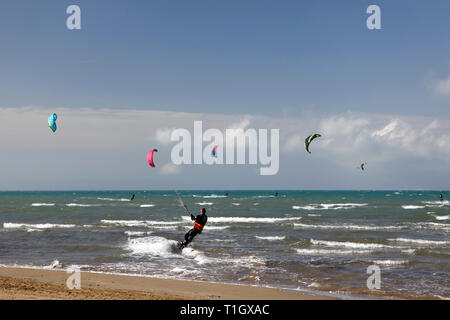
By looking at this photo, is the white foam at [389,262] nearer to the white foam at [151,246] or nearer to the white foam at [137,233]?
the white foam at [151,246]

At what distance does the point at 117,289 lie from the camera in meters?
11.0

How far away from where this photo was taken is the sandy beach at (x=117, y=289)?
9570 mm

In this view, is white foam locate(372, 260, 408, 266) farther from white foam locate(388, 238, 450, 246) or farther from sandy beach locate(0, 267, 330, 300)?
sandy beach locate(0, 267, 330, 300)

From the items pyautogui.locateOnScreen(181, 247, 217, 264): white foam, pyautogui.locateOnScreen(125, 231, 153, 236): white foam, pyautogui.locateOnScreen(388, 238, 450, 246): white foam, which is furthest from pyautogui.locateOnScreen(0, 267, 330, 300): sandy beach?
pyautogui.locateOnScreen(388, 238, 450, 246): white foam

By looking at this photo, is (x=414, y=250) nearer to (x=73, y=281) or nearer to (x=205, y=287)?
(x=205, y=287)

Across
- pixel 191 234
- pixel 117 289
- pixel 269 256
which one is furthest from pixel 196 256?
pixel 117 289

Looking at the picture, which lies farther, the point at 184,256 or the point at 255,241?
the point at 255,241

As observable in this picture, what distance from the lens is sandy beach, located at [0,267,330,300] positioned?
9570 mm

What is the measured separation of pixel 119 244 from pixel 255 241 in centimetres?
710

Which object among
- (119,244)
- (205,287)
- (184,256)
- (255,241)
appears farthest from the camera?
(255,241)

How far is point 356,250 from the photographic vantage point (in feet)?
63.2

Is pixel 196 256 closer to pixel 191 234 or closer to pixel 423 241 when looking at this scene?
pixel 191 234
